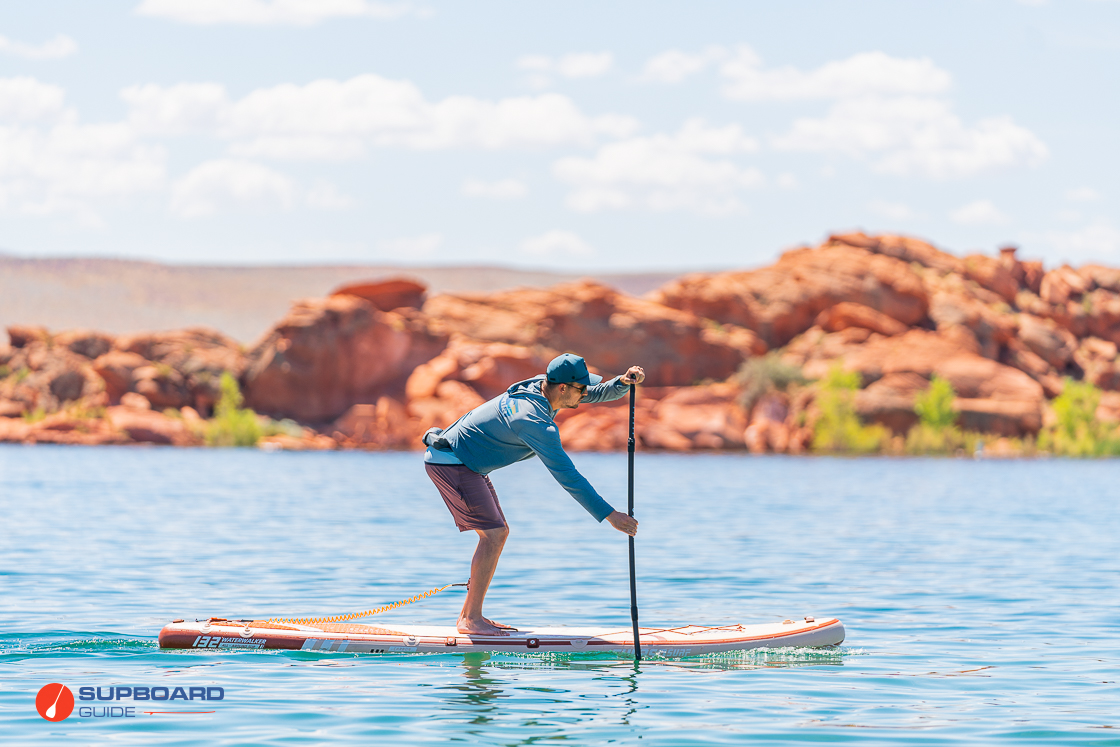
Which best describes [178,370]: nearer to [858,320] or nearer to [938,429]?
[858,320]

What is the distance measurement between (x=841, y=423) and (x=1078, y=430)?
17.8 meters

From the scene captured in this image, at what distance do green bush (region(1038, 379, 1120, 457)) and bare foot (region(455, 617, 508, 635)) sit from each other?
82.2 m

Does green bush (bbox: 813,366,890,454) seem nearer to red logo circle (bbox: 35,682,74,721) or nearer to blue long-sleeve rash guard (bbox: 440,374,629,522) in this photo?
blue long-sleeve rash guard (bbox: 440,374,629,522)

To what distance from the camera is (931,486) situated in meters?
51.1

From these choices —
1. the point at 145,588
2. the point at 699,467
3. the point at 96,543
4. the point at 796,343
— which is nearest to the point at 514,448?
the point at 145,588

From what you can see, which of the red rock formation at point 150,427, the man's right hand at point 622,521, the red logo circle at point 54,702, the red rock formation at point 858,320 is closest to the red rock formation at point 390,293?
the red rock formation at point 150,427

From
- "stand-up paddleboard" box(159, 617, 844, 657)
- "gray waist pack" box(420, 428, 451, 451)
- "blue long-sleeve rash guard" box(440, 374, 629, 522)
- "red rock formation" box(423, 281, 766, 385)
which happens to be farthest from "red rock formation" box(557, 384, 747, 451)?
"blue long-sleeve rash guard" box(440, 374, 629, 522)

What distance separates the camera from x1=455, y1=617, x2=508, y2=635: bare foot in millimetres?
12695

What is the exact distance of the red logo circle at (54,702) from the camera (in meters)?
10.1

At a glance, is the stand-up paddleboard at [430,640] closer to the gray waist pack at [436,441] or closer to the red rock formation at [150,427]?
the gray waist pack at [436,441]

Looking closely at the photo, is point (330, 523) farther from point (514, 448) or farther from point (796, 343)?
point (796, 343)

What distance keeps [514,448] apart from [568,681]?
203cm

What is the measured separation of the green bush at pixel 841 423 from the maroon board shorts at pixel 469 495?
7429 centimetres

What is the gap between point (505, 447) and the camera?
12.1 meters
